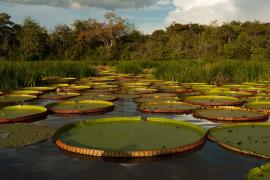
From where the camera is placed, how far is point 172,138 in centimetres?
386

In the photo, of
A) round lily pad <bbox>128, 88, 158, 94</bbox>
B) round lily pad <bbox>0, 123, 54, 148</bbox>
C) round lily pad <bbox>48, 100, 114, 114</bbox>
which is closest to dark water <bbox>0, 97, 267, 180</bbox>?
round lily pad <bbox>0, 123, 54, 148</bbox>

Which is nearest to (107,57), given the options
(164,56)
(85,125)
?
(164,56)

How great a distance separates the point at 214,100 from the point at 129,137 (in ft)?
10.5

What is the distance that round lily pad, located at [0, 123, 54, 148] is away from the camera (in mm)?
3869

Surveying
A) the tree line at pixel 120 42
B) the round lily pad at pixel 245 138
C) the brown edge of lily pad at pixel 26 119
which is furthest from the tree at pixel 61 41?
the round lily pad at pixel 245 138

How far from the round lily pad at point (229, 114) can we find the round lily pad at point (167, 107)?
27 centimetres

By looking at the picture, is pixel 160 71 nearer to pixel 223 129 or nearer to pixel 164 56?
pixel 223 129

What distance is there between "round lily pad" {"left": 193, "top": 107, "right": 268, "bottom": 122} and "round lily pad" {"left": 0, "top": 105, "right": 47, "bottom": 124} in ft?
7.83

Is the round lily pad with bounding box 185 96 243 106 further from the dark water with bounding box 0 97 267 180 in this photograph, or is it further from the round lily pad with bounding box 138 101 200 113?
the dark water with bounding box 0 97 267 180

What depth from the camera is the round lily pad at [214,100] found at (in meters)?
6.24

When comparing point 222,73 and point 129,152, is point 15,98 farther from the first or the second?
point 222,73

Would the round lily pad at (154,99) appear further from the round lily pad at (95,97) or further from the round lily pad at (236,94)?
the round lily pad at (236,94)

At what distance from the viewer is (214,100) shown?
665cm

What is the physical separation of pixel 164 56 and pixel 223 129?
17.2 metres
